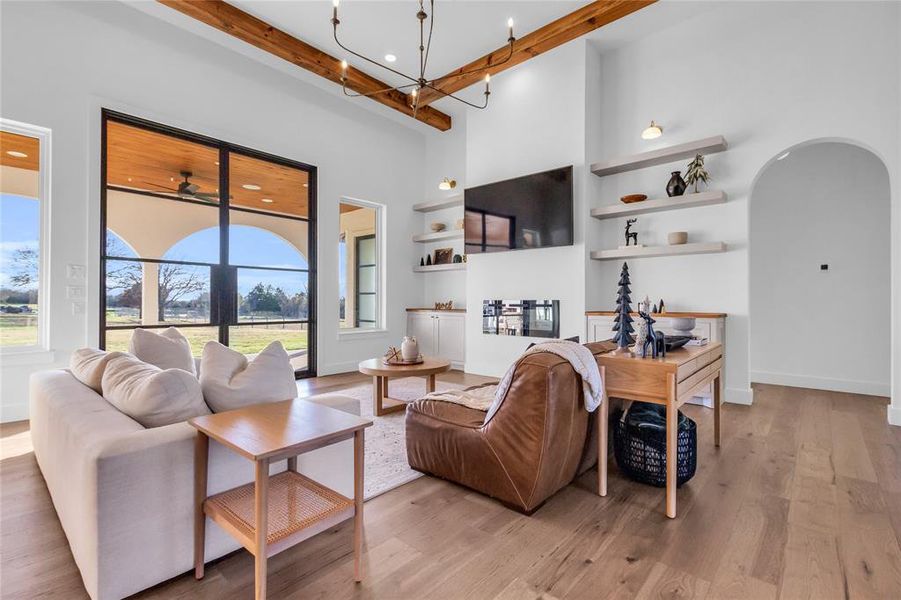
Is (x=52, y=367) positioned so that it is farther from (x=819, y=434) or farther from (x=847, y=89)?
(x=847, y=89)

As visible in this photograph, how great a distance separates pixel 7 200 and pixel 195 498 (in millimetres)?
3827

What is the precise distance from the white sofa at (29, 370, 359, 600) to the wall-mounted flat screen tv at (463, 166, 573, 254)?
13.1 ft

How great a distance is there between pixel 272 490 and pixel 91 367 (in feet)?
4.14

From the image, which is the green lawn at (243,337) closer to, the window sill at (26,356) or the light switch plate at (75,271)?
the window sill at (26,356)

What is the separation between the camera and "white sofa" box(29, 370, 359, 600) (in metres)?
1.32

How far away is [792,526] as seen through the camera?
6.22 feet

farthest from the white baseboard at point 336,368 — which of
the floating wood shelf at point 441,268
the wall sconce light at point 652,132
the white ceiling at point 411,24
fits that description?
the wall sconce light at point 652,132

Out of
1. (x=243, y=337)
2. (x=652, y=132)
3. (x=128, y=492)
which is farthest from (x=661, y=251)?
(x=243, y=337)

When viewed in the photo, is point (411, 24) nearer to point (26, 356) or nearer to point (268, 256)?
point (268, 256)

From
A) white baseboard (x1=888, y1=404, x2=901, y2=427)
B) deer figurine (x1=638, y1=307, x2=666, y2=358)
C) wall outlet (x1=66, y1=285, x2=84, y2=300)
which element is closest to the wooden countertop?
white baseboard (x1=888, y1=404, x2=901, y2=427)

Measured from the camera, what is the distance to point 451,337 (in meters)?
6.10

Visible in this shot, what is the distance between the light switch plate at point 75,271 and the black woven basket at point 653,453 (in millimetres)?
4574

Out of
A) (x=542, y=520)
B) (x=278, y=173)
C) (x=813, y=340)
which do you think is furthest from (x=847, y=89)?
(x=278, y=173)

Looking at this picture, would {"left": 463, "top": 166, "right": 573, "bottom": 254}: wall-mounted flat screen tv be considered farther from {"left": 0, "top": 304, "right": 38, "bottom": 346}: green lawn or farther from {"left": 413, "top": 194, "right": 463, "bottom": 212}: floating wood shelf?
{"left": 0, "top": 304, "right": 38, "bottom": 346}: green lawn
